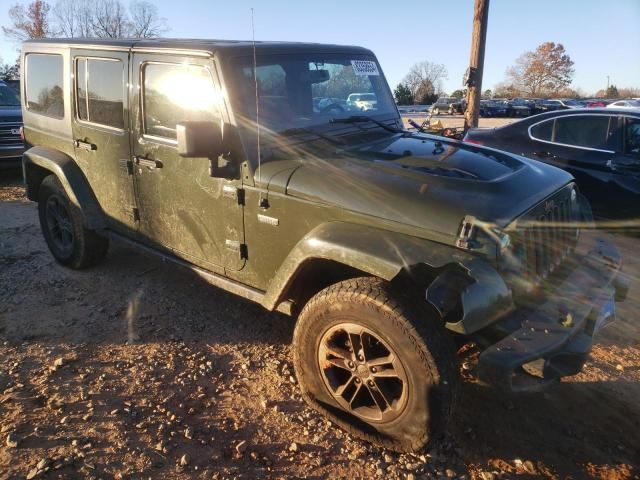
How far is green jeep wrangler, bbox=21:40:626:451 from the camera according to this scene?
2.34 meters

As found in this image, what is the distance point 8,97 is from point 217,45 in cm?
849

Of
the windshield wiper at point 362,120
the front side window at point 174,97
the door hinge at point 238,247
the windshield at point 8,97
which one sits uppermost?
the windshield at point 8,97

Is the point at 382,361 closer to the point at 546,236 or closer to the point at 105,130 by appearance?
the point at 546,236

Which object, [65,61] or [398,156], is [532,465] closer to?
[398,156]

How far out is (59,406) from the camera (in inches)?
114

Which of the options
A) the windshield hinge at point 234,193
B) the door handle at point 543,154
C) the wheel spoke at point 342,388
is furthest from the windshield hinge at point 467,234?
the door handle at point 543,154

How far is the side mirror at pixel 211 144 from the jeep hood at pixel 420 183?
242 millimetres

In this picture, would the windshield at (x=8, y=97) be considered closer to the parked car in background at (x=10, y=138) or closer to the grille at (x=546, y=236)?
the parked car in background at (x=10, y=138)

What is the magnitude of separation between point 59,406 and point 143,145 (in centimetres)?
176

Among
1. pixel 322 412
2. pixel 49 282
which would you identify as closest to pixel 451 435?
pixel 322 412

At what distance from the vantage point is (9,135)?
867 centimetres

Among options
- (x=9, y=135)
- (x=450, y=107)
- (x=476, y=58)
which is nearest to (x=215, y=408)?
(x=9, y=135)

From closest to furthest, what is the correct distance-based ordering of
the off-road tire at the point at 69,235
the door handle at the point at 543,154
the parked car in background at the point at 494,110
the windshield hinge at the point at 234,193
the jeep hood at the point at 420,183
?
the jeep hood at the point at 420,183 → the windshield hinge at the point at 234,193 → the off-road tire at the point at 69,235 → the door handle at the point at 543,154 → the parked car in background at the point at 494,110

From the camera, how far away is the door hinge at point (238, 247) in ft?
10.3
